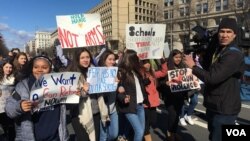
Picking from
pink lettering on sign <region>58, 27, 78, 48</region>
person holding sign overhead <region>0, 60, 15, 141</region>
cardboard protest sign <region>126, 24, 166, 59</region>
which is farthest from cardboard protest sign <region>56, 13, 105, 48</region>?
person holding sign overhead <region>0, 60, 15, 141</region>

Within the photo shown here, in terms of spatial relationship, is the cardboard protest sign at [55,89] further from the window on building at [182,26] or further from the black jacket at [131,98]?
the window on building at [182,26]

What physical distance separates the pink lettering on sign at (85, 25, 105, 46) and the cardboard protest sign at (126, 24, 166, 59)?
0.78 meters

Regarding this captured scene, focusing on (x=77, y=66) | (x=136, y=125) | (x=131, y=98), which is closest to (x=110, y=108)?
(x=131, y=98)

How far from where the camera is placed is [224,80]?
4.09 metres

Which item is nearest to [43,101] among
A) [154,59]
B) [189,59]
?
[189,59]

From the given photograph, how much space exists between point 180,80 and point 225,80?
2889mm

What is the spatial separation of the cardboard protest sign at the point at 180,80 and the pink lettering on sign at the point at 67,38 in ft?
6.18

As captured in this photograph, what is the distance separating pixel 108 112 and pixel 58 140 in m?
1.84

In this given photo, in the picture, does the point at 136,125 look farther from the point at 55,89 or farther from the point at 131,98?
the point at 55,89

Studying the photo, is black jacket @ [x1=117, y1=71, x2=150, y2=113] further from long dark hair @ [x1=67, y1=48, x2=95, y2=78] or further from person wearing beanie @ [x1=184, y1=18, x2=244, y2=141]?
person wearing beanie @ [x1=184, y1=18, x2=244, y2=141]

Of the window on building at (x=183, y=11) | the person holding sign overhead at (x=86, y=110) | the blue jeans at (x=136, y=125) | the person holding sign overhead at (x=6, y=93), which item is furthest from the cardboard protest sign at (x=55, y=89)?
the window on building at (x=183, y=11)

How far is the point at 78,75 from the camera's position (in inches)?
192

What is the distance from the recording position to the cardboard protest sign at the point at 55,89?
4111mm

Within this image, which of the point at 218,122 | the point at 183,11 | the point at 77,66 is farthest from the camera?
the point at 183,11
